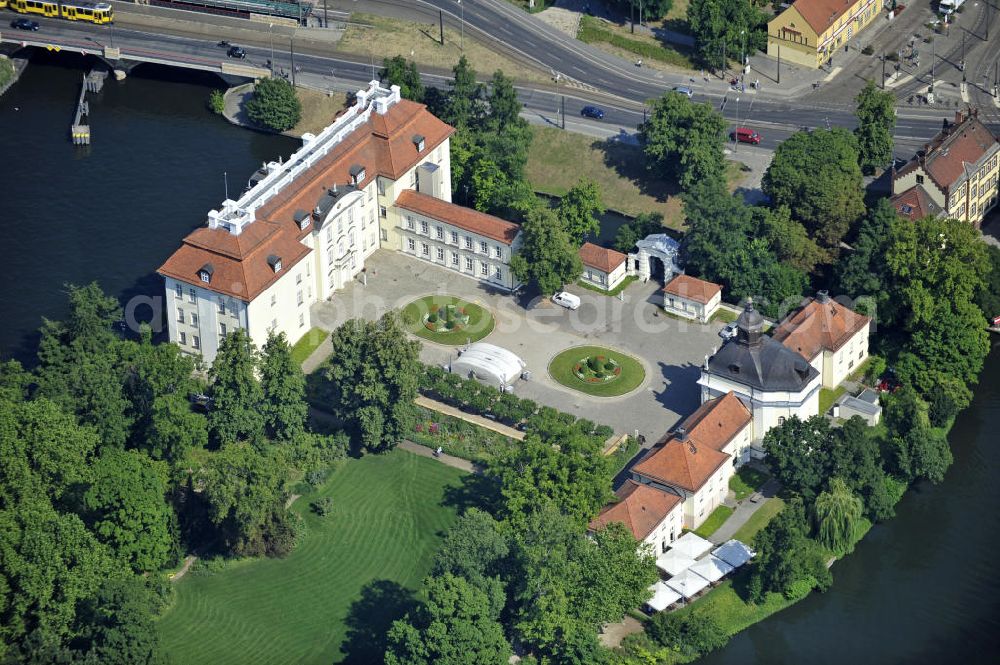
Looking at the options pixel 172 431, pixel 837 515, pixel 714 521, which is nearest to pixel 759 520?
pixel 714 521

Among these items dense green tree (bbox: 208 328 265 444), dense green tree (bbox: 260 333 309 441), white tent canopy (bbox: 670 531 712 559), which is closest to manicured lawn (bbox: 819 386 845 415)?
white tent canopy (bbox: 670 531 712 559)

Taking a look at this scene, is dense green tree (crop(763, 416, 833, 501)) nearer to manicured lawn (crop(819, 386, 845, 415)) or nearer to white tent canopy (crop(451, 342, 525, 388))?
manicured lawn (crop(819, 386, 845, 415))

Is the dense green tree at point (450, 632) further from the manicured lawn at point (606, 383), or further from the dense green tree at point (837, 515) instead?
the manicured lawn at point (606, 383)

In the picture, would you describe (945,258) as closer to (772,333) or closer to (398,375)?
(772,333)

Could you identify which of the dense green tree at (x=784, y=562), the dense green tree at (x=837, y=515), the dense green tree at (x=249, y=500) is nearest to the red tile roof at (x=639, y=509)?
the dense green tree at (x=784, y=562)

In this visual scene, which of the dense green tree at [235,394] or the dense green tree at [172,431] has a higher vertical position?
the dense green tree at [235,394]

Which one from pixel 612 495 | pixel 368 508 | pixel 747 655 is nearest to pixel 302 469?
pixel 368 508

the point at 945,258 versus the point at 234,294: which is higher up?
the point at 945,258

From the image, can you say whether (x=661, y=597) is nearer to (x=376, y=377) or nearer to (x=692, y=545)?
(x=692, y=545)
